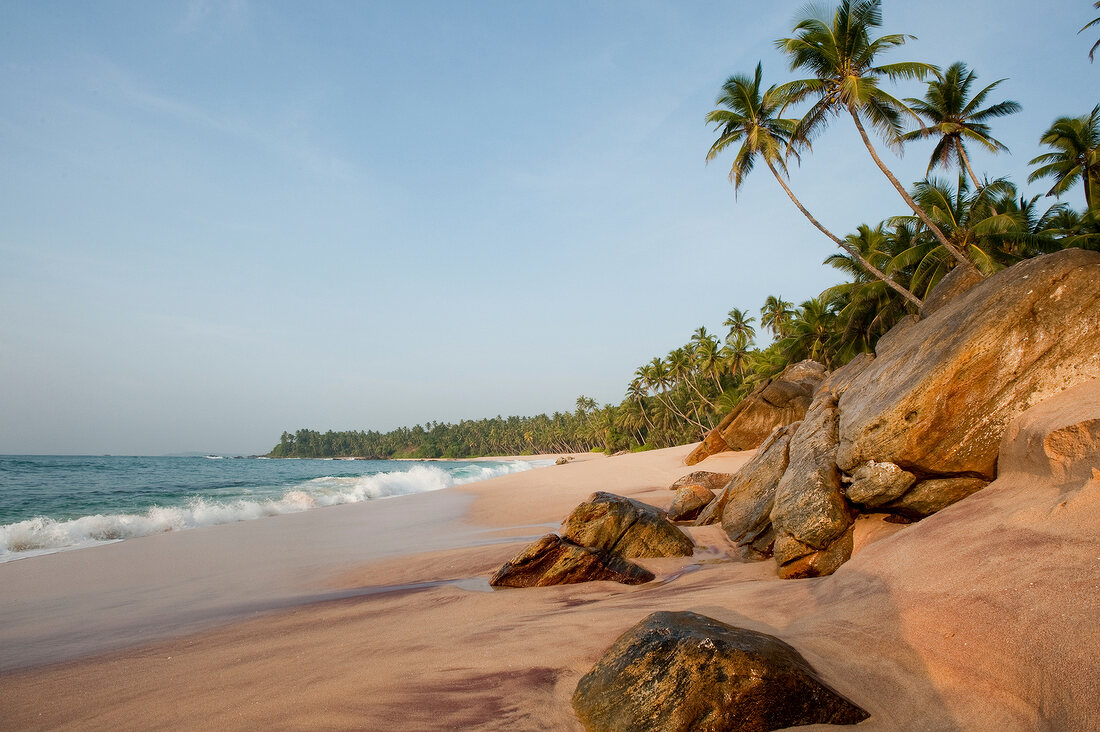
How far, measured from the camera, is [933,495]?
6023 millimetres

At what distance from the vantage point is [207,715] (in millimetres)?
3764

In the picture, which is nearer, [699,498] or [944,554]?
[944,554]

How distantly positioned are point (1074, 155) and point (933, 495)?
3132cm

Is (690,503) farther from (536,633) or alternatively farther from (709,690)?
(709,690)

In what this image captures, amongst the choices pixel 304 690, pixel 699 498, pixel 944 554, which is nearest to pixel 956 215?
pixel 699 498

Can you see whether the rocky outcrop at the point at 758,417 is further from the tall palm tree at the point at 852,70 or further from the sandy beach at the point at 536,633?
the sandy beach at the point at 536,633

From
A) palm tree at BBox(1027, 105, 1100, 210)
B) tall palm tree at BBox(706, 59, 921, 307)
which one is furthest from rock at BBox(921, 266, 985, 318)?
palm tree at BBox(1027, 105, 1100, 210)

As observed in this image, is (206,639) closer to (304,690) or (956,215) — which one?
(304,690)

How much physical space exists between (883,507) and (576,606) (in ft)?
13.0

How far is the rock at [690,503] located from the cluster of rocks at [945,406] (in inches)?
155

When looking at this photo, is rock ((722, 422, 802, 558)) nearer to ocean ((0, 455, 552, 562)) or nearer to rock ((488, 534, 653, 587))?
rock ((488, 534, 653, 587))

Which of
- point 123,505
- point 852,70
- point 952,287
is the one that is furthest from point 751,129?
point 123,505

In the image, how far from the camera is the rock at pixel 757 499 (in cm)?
814

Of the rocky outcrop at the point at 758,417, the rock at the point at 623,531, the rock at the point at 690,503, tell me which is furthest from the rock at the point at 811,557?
the rocky outcrop at the point at 758,417
